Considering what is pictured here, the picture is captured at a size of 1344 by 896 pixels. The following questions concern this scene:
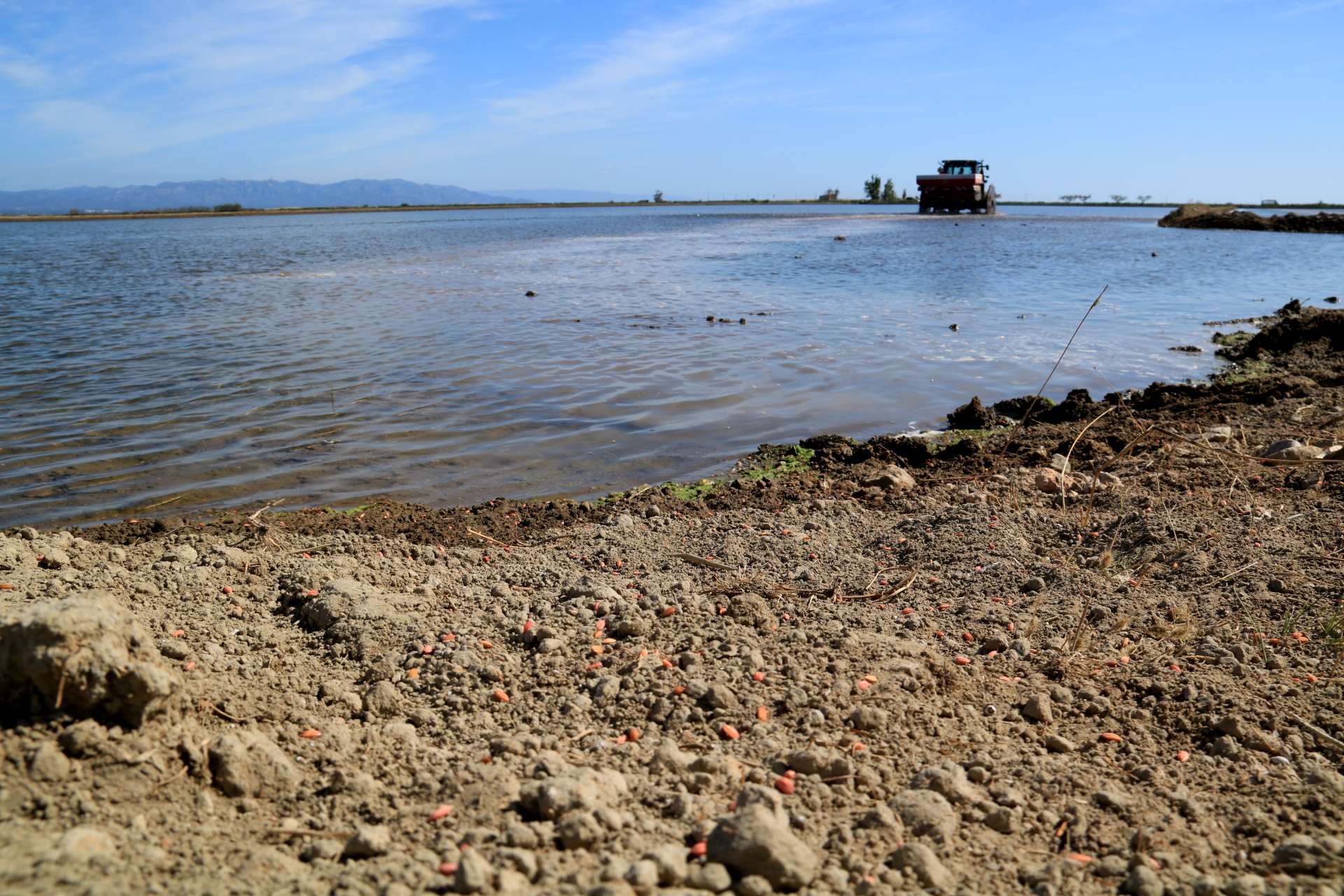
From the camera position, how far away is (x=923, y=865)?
2.26 metres

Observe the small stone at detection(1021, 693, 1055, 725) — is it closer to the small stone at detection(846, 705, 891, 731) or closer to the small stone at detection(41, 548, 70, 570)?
the small stone at detection(846, 705, 891, 731)

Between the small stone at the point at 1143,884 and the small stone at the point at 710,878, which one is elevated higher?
the small stone at the point at 710,878

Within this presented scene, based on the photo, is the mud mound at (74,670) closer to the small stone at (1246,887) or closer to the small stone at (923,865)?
the small stone at (923,865)

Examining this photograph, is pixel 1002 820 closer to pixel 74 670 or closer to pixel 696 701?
pixel 696 701

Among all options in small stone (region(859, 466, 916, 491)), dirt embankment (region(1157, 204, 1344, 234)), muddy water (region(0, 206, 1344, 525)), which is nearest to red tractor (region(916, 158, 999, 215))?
dirt embankment (region(1157, 204, 1344, 234))

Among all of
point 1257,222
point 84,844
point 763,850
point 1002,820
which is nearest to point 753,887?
point 763,850

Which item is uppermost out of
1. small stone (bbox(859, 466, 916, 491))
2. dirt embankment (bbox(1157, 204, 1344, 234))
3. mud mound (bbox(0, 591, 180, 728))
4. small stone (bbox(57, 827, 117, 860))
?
dirt embankment (bbox(1157, 204, 1344, 234))

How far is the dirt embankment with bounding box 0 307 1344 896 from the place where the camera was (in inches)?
87.8

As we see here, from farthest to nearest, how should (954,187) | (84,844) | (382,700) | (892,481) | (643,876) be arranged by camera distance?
(954,187)
(892,481)
(382,700)
(643,876)
(84,844)

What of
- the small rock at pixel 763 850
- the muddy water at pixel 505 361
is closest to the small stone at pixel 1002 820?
the small rock at pixel 763 850

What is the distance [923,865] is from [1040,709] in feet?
3.63

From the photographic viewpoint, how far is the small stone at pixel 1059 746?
292 centimetres

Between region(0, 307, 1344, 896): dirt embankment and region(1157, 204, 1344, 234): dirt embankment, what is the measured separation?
55987 millimetres

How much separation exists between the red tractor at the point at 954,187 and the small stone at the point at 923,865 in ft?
237
